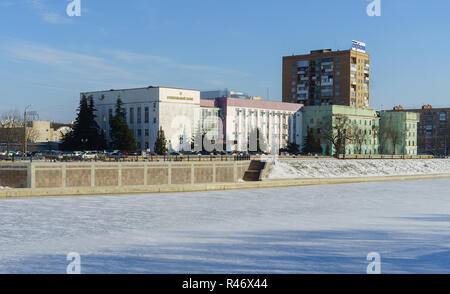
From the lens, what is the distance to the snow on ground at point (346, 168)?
71200 millimetres

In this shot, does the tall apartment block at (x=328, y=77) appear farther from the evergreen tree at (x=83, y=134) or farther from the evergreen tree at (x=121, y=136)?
the evergreen tree at (x=83, y=134)

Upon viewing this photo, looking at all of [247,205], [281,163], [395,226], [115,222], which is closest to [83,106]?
[281,163]

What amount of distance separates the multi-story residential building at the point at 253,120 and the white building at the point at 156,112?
316 inches

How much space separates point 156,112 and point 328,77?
76.9 metres

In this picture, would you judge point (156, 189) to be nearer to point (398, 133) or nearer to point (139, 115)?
point (139, 115)

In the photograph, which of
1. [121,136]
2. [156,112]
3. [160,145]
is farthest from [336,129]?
[121,136]

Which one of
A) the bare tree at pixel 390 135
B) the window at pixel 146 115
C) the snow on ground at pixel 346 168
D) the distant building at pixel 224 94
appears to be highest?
the distant building at pixel 224 94

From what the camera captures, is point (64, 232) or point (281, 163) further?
point (281, 163)

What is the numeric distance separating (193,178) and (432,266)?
4155 centimetres

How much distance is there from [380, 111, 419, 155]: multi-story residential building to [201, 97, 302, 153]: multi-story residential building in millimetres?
27544

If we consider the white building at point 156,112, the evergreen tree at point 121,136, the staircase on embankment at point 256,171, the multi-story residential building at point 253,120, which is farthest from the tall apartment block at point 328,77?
the staircase on embankment at point 256,171

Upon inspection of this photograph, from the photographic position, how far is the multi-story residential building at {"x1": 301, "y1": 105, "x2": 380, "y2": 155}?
414ft
